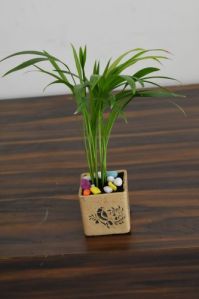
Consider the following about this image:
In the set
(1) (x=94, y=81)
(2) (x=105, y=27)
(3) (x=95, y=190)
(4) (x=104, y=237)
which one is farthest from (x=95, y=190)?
(2) (x=105, y=27)

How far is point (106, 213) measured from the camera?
0.93 meters

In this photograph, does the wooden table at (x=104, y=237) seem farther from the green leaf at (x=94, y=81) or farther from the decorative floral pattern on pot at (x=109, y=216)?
the green leaf at (x=94, y=81)

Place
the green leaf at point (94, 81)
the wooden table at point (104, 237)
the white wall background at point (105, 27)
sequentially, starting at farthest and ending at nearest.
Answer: the white wall background at point (105, 27) → the wooden table at point (104, 237) → the green leaf at point (94, 81)

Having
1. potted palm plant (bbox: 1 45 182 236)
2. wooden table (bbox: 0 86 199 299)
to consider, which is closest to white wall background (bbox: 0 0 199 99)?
wooden table (bbox: 0 86 199 299)

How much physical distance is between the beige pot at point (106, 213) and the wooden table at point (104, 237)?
0.02 metres

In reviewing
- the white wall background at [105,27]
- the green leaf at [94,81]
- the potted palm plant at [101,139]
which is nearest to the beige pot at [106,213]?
the potted palm plant at [101,139]

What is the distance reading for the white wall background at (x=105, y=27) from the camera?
1.57 m

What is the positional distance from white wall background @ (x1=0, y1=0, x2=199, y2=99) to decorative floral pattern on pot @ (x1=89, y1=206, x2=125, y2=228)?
34.6 inches

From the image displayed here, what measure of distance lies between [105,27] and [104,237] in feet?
3.02

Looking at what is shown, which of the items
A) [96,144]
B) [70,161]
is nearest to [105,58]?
[70,161]

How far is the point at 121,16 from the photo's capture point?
1.58m

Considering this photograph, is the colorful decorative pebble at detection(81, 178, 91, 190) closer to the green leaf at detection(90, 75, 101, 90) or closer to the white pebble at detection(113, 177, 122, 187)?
the white pebble at detection(113, 177, 122, 187)

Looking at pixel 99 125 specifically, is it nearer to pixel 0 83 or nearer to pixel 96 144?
pixel 96 144

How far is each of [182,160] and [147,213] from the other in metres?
0.25
